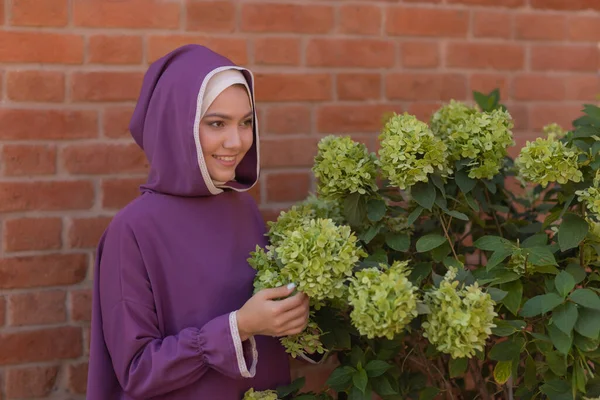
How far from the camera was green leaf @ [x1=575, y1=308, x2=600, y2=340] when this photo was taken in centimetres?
169

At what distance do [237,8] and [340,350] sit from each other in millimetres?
1213

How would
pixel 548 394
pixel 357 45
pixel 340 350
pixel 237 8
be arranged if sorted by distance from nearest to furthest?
pixel 548 394 → pixel 340 350 → pixel 237 8 → pixel 357 45

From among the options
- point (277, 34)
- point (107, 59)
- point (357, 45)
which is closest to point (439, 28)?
point (357, 45)

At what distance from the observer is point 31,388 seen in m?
2.23

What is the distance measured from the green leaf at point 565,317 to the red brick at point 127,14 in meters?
1.50

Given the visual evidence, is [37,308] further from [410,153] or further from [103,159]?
[410,153]

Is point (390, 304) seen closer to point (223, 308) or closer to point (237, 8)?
point (223, 308)

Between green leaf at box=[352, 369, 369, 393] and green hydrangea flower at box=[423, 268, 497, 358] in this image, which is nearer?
green hydrangea flower at box=[423, 268, 497, 358]

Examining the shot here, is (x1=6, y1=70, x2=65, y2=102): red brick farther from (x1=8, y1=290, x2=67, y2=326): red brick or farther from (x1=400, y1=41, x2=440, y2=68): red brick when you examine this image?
(x1=400, y1=41, x2=440, y2=68): red brick

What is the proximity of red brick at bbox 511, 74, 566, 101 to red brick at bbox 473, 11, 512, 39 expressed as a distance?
0.19 m

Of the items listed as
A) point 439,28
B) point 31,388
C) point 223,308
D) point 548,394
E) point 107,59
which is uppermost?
point 439,28

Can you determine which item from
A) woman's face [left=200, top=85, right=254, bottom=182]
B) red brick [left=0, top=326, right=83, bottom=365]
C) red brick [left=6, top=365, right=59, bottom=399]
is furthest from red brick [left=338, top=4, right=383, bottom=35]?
red brick [left=6, top=365, right=59, bottom=399]

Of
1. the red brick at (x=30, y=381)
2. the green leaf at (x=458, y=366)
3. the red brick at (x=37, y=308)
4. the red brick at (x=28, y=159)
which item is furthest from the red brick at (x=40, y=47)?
the green leaf at (x=458, y=366)

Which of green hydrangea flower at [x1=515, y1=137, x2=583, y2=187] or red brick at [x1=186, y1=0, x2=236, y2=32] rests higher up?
red brick at [x1=186, y1=0, x2=236, y2=32]
